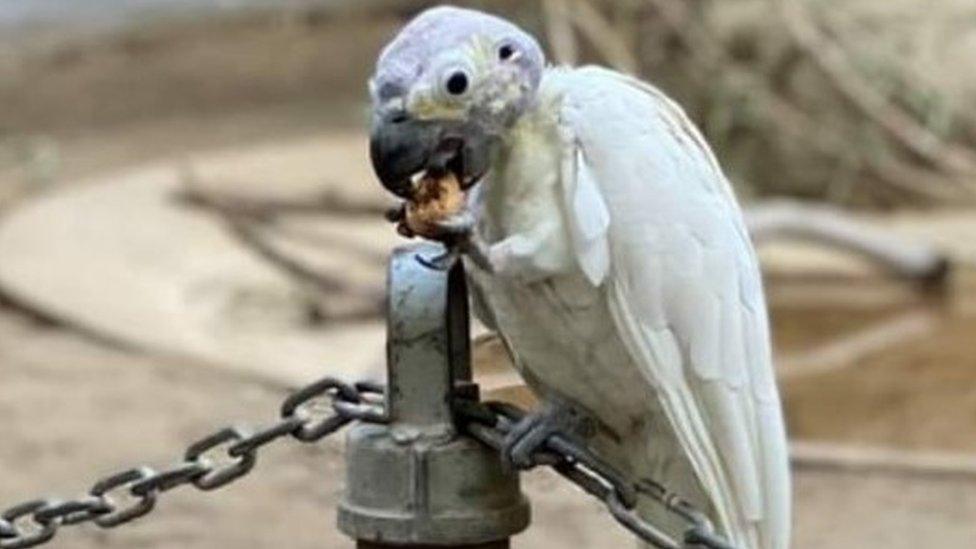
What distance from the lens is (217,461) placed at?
1441 mm

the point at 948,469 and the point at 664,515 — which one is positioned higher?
the point at 664,515

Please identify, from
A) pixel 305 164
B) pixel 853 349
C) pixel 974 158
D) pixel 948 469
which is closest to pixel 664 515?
pixel 948 469

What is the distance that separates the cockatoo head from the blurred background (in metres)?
1.49

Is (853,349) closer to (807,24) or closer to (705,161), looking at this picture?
(807,24)

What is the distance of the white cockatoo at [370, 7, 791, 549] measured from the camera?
1.37 meters

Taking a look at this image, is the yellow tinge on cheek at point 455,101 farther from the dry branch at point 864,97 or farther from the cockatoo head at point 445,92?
the dry branch at point 864,97

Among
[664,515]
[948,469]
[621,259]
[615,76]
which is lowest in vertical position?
[948,469]

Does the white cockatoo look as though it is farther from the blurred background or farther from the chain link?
the blurred background

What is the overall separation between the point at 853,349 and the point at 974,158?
0.84 m

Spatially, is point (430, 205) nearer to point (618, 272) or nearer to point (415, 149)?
point (415, 149)

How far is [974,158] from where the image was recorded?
196 inches

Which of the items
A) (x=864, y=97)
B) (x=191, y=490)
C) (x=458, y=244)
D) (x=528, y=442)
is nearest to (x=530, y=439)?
(x=528, y=442)

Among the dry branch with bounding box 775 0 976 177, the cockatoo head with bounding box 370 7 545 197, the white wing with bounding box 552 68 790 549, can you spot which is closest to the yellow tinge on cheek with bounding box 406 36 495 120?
the cockatoo head with bounding box 370 7 545 197

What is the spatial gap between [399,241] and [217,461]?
2.29 metres
